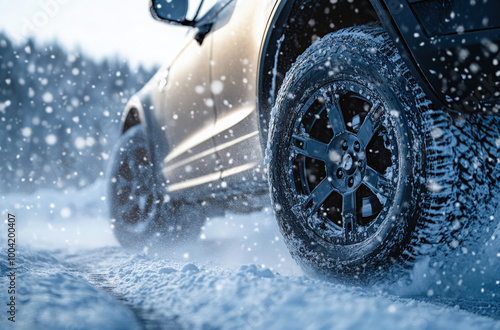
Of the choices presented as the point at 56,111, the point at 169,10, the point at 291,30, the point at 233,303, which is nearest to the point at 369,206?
the point at 233,303

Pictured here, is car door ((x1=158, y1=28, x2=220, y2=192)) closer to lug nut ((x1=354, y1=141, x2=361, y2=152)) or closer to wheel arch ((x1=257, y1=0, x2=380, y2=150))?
wheel arch ((x1=257, y1=0, x2=380, y2=150))

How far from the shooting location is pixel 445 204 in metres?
1.42

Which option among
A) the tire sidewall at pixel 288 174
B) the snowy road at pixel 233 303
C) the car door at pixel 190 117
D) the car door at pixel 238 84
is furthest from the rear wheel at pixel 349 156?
the car door at pixel 190 117

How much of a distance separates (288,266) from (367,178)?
3.24ft

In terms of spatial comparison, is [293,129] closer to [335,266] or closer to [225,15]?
[335,266]

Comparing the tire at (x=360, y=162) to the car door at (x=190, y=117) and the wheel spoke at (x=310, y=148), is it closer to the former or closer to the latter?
the wheel spoke at (x=310, y=148)

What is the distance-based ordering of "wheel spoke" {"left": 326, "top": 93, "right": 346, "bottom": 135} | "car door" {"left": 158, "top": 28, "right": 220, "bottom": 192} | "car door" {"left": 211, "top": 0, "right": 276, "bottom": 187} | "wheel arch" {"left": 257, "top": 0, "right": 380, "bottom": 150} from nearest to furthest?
"wheel spoke" {"left": 326, "top": 93, "right": 346, "bottom": 135}, "wheel arch" {"left": 257, "top": 0, "right": 380, "bottom": 150}, "car door" {"left": 211, "top": 0, "right": 276, "bottom": 187}, "car door" {"left": 158, "top": 28, "right": 220, "bottom": 192}

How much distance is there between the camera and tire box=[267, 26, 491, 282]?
1438 mm

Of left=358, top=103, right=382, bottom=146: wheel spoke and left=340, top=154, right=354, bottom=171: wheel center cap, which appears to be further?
left=340, top=154, right=354, bottom=171: wheel center cap

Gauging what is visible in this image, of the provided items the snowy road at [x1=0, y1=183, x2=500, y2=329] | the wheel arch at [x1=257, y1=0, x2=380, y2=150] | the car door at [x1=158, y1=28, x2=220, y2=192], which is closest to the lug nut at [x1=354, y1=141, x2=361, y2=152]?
the snowy road at [x1=0, y1=183, x2=500, y2=329]

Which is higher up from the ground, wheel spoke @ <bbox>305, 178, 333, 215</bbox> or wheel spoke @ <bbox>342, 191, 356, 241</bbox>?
wheel spoke @ <bbox>305, 178, 333, 215</bbox>

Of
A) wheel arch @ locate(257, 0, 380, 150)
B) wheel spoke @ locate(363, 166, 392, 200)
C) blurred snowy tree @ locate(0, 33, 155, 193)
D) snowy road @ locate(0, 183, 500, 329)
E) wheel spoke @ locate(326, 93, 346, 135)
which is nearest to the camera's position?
snowy road @ locate(0, 183, 500, 329)

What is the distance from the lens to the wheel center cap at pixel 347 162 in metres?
1.74

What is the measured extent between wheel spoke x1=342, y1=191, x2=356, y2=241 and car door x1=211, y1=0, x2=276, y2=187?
2.28 ft
